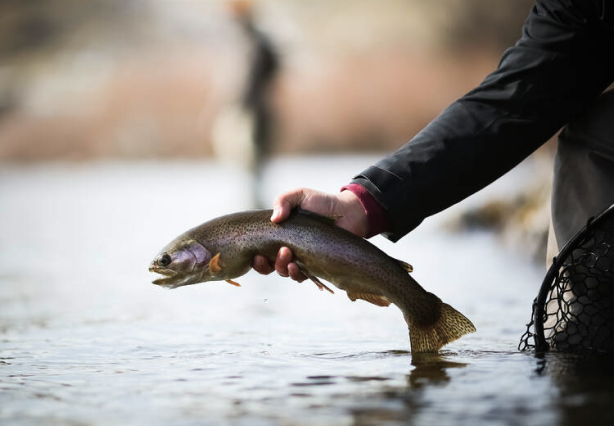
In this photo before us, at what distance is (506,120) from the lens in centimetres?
212

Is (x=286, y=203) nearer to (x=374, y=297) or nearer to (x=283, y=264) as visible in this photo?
(x=283, y=264)

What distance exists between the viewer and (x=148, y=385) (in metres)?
1.75

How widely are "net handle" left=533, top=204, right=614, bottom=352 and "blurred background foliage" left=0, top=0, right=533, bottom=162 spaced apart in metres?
13.1

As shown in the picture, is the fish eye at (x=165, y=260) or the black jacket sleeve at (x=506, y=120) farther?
the black jacket sleeve at (x=506, y=120)

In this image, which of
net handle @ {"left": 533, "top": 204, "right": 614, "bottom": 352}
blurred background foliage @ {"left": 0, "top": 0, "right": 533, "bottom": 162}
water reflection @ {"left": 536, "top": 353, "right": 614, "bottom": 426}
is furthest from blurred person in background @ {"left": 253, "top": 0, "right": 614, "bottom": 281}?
blurred background foliage @ {"left": 0, "top": 0, "right": 533, "bottom": 162}

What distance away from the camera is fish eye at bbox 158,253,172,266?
6.31 ft

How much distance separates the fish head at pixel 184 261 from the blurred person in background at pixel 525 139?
30 cm

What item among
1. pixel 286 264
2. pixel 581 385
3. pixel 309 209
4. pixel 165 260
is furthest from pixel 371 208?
pixel 581 385

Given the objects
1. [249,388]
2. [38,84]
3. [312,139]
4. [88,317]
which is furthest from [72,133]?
[249,388]

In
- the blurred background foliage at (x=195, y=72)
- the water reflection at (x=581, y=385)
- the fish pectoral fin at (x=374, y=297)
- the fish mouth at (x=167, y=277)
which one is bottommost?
the water reflection at (x=581, y=385)

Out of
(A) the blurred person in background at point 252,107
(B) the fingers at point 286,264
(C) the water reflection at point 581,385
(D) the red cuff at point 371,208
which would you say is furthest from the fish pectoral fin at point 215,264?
(A) the blurred person in background at point 252,107

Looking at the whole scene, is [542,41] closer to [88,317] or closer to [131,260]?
[88,317]

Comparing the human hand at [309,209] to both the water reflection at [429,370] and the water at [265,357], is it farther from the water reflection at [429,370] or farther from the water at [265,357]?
the water reflection at [429,370]

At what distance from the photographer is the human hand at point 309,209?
1920 mm
